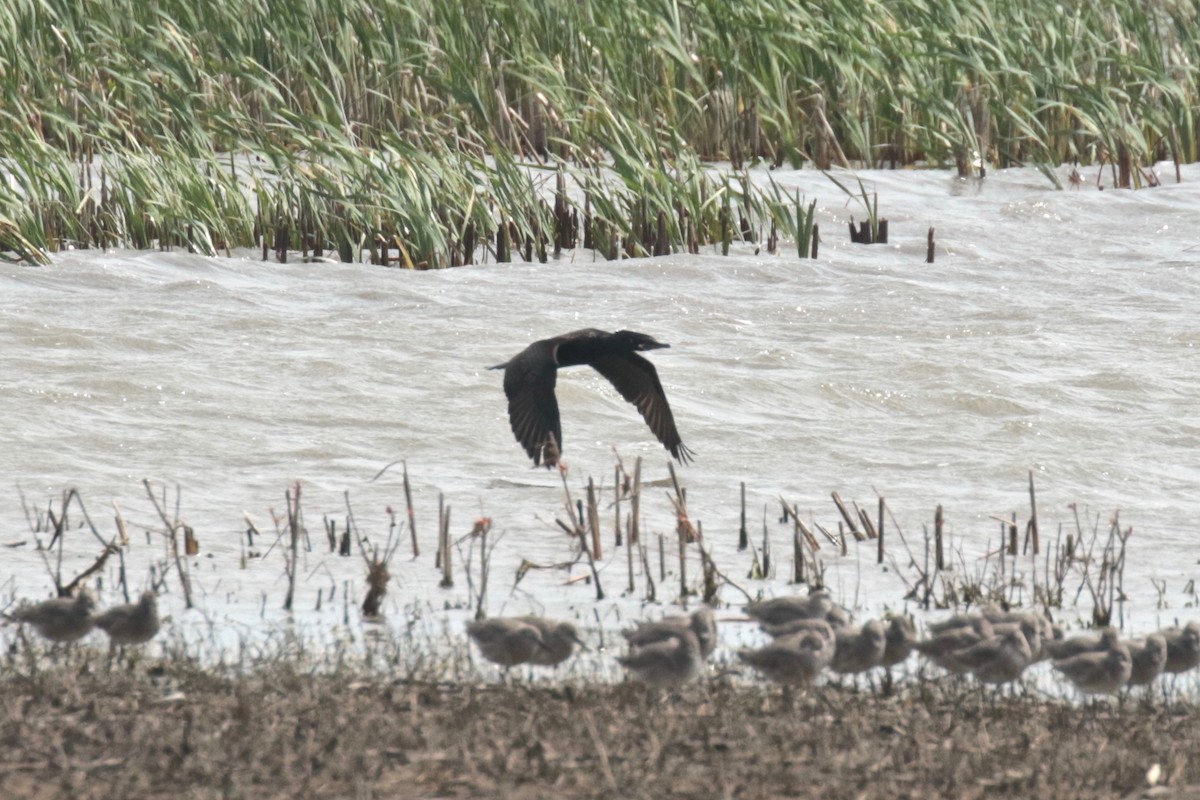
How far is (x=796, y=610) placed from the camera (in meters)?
5.34

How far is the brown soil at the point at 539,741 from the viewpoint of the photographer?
4.18 meters

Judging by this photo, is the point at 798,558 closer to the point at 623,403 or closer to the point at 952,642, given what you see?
the point at 952,642

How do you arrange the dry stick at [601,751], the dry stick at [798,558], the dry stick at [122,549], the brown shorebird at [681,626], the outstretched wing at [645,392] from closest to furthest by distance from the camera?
the dry stick at [601,751] → the brown shorebird at [681,626] → the dry stick at [122,549] → the dry stick at [798,558] → the outstretched wing at [645,392]

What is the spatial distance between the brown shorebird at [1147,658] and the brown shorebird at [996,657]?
0.93ft

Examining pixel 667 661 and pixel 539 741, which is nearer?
pixel 539 741

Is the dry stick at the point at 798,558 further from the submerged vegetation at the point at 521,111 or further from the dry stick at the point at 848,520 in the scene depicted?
the submerged vegetation at the point at 521,111

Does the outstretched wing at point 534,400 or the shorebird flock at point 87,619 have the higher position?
the outstretched wing at point 534,400

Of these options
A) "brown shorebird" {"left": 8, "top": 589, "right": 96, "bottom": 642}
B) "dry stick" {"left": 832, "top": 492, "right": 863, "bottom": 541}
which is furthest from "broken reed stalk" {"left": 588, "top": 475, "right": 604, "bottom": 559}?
"brown shorebird" {"left": 8, "top": 589, "right": 96, "bottom": 642}


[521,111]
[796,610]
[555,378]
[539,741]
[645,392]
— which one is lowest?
[539,741]

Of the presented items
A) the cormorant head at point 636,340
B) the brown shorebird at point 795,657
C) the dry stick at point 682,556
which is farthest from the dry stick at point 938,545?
the brown shorebird at point 795,657

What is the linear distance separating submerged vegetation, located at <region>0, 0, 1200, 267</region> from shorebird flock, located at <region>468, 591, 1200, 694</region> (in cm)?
681

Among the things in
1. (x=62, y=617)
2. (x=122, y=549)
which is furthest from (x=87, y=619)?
(x=122, y=549)

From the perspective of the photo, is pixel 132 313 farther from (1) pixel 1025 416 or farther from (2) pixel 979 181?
(2) pixel 979 181

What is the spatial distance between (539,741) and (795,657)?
775mm
